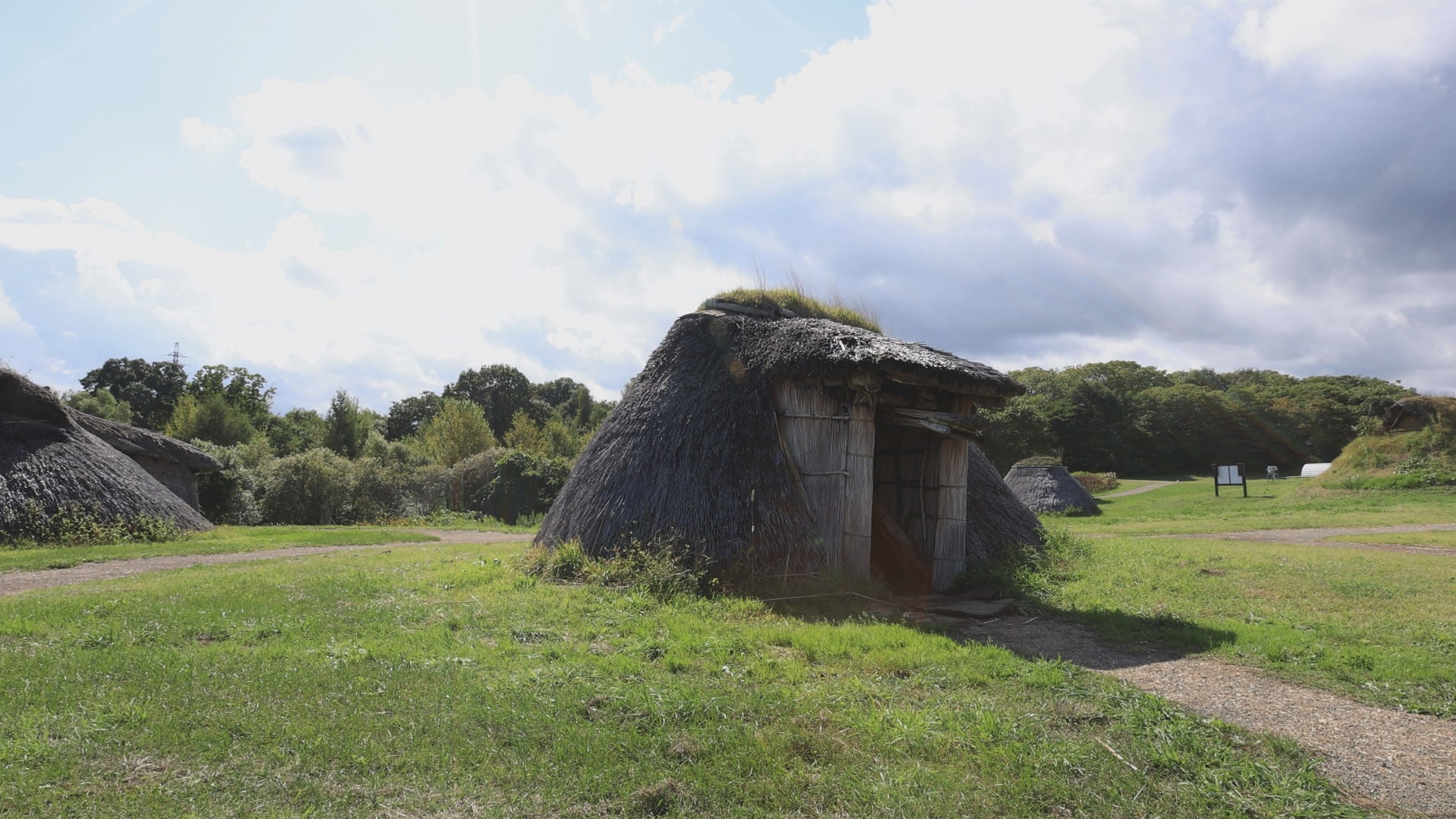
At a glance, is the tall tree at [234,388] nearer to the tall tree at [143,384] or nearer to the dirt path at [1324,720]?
the tall tree at [143,384]

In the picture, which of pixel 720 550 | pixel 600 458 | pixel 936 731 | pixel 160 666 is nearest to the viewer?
pixel 936 731

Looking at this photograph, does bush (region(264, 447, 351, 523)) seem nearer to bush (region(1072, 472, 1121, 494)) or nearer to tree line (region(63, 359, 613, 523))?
tree line (region(63, 359, 613, 523))

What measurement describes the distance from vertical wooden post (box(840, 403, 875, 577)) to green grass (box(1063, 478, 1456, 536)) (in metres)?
9.57

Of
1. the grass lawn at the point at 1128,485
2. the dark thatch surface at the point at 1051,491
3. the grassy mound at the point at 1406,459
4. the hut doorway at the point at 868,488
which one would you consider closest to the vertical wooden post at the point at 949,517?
the hut doorway at the point at 868,488

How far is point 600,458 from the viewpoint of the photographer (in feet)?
32.6

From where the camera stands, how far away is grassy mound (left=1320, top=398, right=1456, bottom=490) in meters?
23.1

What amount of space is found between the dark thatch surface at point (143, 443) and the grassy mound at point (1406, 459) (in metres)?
34.6

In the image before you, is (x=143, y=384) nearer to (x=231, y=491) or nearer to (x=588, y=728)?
(x=231, y=491)

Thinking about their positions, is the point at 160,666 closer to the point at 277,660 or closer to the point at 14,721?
the point at 277,660

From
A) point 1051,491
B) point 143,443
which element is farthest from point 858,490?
point 143,443

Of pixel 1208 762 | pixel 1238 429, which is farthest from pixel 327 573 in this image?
pixel 1238 429

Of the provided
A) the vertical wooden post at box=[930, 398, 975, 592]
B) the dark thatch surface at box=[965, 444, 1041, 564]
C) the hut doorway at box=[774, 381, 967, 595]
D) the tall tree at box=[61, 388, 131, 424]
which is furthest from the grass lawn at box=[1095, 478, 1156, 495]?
the tall tree at box=[61, 388, 131, 424]

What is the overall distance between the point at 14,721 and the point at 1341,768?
21.5 feet

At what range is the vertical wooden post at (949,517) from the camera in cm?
916
